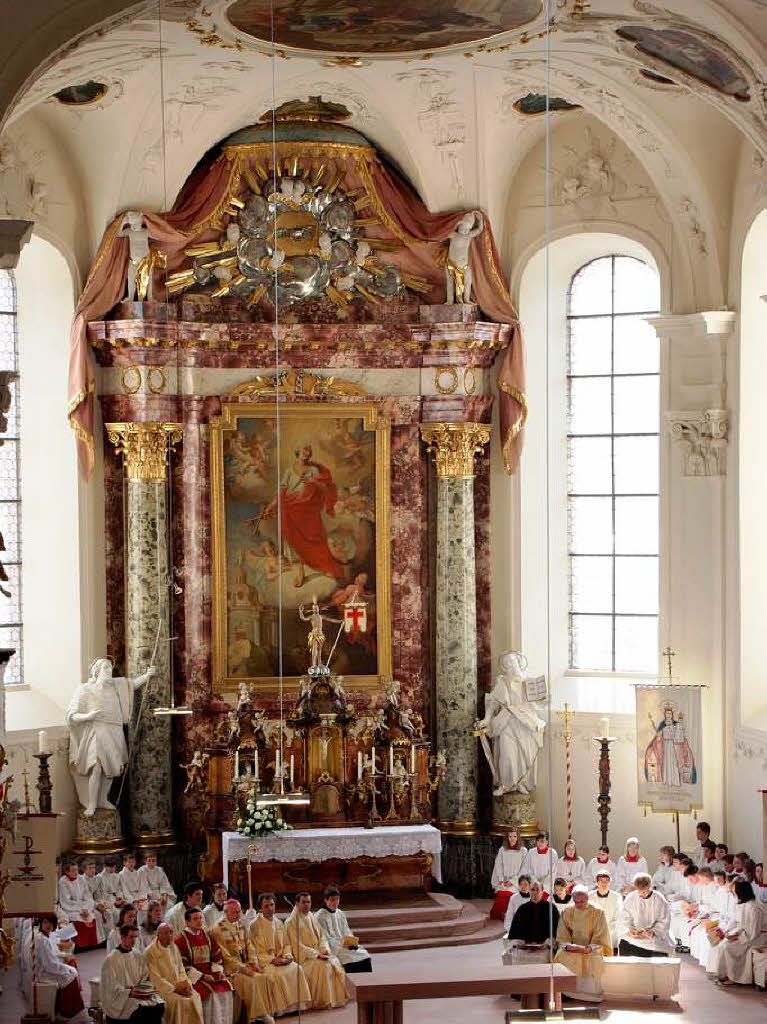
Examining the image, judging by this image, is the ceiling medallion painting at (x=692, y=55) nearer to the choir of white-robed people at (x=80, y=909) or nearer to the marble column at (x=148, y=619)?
the marble column at (x=148, y=619)

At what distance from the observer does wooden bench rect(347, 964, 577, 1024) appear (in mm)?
15445

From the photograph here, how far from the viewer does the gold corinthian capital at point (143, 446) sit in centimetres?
2217

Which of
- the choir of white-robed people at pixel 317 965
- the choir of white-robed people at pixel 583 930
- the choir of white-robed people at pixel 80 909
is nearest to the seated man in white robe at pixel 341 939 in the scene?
the choir of white-robed people at pixel 317 965

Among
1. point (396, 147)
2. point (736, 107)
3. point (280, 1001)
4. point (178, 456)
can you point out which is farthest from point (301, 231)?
point (280, 1001)

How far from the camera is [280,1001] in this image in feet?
57.2

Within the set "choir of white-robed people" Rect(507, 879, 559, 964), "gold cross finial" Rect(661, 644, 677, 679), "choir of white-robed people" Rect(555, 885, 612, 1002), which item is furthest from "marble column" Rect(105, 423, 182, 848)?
"gold cross finial" Rect(661, 644, 677, 679)

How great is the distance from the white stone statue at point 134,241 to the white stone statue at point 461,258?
3676 millimetres

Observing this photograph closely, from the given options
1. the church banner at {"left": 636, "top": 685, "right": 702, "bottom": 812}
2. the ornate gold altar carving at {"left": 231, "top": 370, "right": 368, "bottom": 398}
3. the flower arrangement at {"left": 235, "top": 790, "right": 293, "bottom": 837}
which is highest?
the ornate gold altar carving at {"left": 231, "top": 370, "right": 368, "bottom": 398}

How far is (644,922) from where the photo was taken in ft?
61.5

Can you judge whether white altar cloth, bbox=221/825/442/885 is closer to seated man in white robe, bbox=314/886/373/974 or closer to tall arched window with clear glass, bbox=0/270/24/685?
seated man in white robe, bbox=314/886/373/974

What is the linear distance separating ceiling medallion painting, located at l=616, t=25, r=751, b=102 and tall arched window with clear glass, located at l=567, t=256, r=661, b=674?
4975mm

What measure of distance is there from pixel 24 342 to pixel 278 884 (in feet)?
24.3

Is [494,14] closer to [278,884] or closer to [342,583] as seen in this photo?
[342,583]

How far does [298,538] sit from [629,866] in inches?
223
